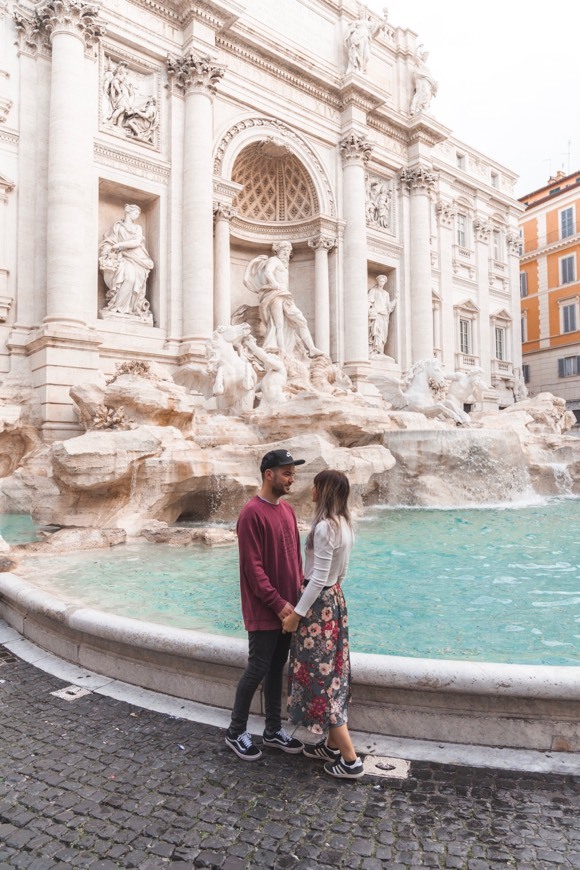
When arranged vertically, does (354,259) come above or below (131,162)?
below

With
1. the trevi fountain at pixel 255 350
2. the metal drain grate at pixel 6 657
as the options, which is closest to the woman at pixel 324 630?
the trevi fountain at pixel 255 350

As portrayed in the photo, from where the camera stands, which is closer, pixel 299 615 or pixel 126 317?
pixel 299 615

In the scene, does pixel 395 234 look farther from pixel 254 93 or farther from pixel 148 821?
pixel 148 821

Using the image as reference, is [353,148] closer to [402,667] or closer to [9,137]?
[9,137]

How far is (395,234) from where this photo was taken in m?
20.7

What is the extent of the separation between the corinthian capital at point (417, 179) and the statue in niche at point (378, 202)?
0.72m

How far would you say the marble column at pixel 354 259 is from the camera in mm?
18172

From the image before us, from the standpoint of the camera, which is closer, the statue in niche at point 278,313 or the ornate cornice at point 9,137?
the ornate cornice at point 9,137

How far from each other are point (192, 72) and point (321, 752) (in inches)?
638

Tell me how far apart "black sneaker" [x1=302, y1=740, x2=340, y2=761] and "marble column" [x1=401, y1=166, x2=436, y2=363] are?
18.9m

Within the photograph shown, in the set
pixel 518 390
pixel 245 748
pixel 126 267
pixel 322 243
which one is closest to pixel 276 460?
pixel 245 748

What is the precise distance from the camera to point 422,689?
2.37 metres

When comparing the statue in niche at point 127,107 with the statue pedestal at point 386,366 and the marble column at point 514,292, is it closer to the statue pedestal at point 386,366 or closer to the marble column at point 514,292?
the statue pedestal at point 386,366

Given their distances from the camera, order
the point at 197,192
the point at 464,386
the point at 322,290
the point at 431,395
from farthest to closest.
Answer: the point at 322,290 → the point at 197,192 → the point at 464,386 → the point at 431,395
